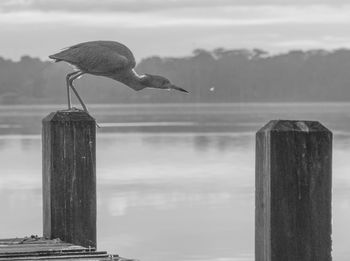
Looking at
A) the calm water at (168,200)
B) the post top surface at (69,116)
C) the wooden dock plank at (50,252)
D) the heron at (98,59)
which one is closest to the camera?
the wooden dock plank at (50,252)

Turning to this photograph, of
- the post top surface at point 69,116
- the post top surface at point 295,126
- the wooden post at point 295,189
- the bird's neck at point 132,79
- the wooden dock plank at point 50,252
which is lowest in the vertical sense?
the wooden dock plank at point 50,252

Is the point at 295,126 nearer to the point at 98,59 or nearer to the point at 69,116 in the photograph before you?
the point at 69,116

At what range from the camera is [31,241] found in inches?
311

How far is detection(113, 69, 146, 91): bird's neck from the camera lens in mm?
11336

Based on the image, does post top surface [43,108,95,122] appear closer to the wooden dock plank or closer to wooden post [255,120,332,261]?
the wooden dock plank

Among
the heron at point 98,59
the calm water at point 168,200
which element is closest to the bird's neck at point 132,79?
the heron at point 98,59

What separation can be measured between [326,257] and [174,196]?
61.5ft

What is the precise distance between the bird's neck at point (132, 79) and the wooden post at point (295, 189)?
6.13 metres

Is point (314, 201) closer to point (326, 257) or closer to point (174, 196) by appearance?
point (326, 257)

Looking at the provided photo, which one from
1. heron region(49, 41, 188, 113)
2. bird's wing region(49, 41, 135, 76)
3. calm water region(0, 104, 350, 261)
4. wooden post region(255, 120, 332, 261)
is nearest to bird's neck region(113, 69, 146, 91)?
heron region(49, 41, 188, 113)

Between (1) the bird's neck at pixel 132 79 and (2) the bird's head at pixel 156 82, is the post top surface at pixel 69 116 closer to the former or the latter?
(1) the bird's neck at pixel 132 79

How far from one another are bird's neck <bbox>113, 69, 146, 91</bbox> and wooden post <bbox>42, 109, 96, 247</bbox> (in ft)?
11.2

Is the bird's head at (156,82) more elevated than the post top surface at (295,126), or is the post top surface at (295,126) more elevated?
the bird's head at (156,82)

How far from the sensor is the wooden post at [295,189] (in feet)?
17.0
